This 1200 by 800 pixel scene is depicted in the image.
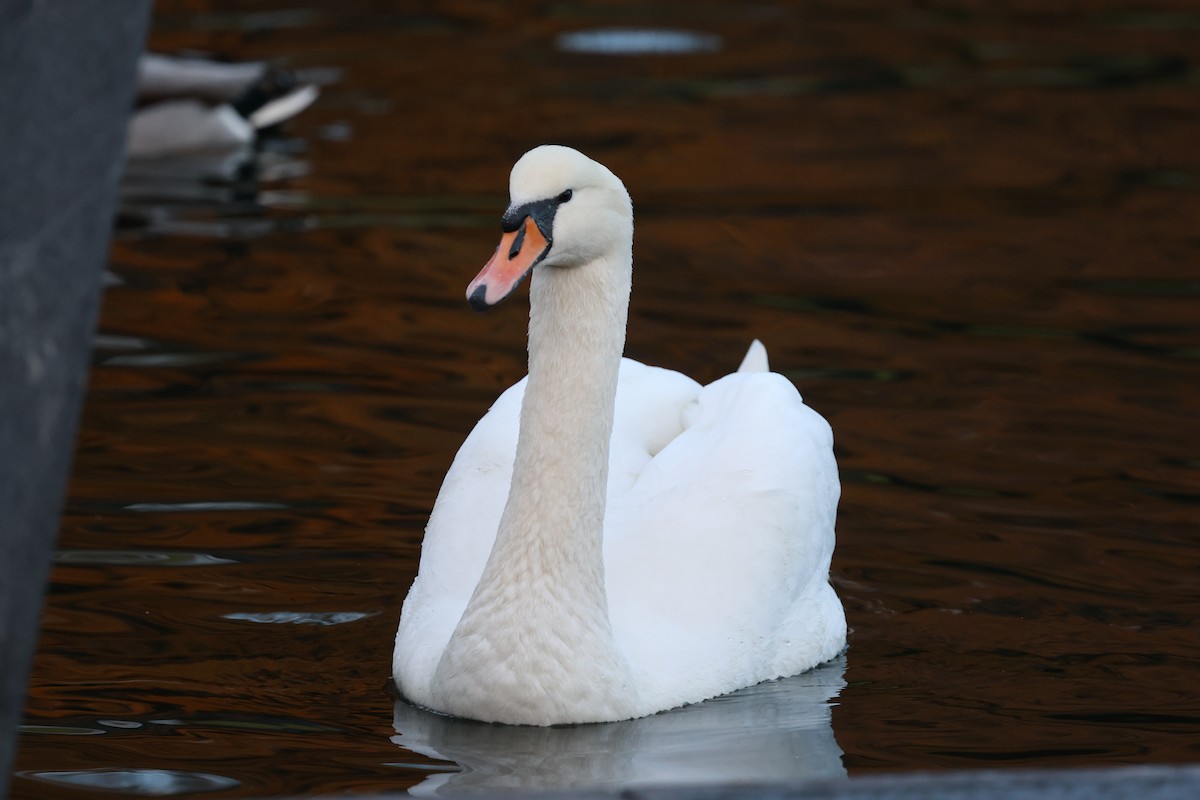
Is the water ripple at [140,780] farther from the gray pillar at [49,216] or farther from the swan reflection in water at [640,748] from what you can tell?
the gray pillar at [49,216]

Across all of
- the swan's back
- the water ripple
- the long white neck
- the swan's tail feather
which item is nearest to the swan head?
the long white neck

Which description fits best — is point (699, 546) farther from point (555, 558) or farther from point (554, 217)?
point (554, 217)

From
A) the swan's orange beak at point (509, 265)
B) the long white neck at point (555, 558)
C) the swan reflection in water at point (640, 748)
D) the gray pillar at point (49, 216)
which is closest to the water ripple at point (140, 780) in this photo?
the swan reflection in water at point (640, 748)

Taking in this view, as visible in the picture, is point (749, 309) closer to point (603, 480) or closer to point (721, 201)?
point (721, 201)

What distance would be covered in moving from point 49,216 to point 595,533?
9.56 ft

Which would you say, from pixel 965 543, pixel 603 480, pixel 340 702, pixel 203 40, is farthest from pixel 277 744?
pixel 203 40

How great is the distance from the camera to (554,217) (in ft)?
15.3

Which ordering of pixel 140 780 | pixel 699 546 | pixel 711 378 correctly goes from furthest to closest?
pixel 711 378, pixel 699 546, pixel 140 780

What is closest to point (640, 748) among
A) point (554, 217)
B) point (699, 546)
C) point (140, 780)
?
point (699, 546)

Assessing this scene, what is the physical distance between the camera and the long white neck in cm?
493

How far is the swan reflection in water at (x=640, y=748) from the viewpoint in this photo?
4.66 metres

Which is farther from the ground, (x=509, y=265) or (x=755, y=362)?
(x=509, y=265)

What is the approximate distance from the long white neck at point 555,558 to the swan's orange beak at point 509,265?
0.95 feet

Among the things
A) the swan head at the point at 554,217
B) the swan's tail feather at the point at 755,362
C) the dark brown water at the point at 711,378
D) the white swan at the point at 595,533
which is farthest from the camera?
the swan's tail feather at the point at 755,362
